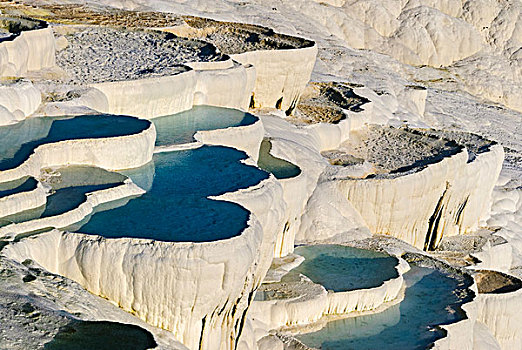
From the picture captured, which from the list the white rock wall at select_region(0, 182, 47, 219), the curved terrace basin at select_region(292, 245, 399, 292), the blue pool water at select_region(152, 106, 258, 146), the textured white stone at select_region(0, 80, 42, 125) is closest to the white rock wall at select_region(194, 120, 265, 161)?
the blue pool water at select_region(152, 106, 258, 146)

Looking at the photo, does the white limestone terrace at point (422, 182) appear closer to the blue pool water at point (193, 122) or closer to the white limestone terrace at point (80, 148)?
the blue pool water at point (193, 122)

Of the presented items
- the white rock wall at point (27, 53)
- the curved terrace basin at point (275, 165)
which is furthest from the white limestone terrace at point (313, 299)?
the white rock wall at point (27, 53)

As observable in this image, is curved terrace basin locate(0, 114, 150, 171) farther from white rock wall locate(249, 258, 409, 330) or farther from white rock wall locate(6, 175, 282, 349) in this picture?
white rock wall locate(249, 258, 409, 330)

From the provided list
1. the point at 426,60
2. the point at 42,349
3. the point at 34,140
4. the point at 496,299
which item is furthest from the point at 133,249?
the point at 426,60

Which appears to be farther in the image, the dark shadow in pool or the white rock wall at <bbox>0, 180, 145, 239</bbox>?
the white rock wall at <bbox>0, 180, 145, 239</bbox>

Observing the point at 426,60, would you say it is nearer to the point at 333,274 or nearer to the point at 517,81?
the point at 517,81
